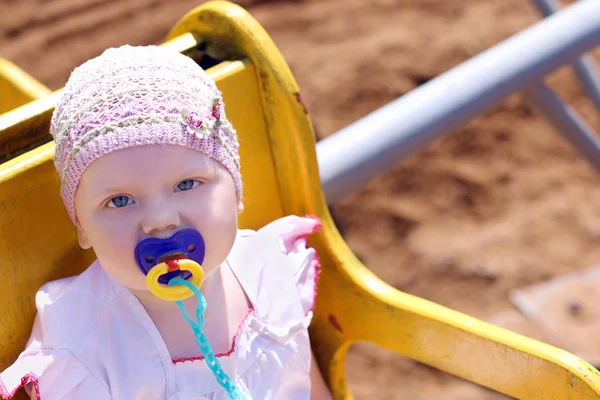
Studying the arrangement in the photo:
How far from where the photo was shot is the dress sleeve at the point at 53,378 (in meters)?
1.00

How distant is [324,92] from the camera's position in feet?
9.40

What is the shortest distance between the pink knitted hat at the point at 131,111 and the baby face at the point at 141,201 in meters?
0.01

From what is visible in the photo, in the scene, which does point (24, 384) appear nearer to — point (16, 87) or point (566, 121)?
point (16, 87)

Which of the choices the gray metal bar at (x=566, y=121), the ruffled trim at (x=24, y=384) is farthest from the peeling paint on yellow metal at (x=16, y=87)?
the gray metal bar at (x=566, y=121)

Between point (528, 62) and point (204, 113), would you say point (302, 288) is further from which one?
point (528, 62)

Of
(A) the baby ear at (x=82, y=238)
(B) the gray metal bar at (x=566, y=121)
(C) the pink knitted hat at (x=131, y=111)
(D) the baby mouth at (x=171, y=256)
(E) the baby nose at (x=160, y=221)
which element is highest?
(C) the pink knitted hat at (x=131, y=111)

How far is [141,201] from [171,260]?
7 centimetres

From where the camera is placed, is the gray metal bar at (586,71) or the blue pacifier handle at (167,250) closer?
the blue pacifier handle at (167,250)

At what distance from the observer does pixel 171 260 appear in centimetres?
94

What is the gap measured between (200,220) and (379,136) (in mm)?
451

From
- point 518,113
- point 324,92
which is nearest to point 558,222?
point 518,113

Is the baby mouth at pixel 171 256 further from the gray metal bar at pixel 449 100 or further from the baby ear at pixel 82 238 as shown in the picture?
the gray metal bar at pixel 449 100

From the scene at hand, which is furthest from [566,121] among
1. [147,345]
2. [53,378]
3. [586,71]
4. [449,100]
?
[53,378]

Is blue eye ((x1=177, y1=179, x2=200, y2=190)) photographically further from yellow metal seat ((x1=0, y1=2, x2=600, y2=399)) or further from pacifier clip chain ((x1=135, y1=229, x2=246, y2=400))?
yellow metal seat ((x1=0, y1=2, x2=600, y2=399))
